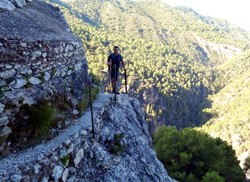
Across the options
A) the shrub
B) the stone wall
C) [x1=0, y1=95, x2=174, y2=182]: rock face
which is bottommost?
[x1=0, y1=95, x2=174, y2=182]: rock face

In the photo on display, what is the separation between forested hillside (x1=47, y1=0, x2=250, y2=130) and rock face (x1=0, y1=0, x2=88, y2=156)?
4126 cm

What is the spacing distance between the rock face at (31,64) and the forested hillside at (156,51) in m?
41.3

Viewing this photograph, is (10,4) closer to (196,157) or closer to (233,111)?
(196,157)

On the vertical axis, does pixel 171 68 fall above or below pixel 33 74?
below

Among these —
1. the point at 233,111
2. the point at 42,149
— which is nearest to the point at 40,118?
the point at 42,149

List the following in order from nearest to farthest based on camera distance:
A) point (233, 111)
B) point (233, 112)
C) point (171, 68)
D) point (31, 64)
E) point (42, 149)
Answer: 1. point (42, 149)
2. point (31, 64)
3. point (233, 112)
4. point (233, 111)
5. point (171, 68)

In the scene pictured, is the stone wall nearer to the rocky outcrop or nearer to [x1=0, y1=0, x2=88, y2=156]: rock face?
[x1=0, y1=0, x2=88, y2=156]: rock face

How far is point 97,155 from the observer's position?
711 cm

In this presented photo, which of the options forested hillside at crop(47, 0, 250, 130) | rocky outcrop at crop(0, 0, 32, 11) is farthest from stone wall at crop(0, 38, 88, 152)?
forested hillside at crop(47, 0, 250, 130)

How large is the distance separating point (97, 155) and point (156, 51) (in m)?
100

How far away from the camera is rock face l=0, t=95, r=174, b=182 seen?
5500mm

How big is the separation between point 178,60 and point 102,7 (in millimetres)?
56623

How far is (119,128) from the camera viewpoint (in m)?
8.97

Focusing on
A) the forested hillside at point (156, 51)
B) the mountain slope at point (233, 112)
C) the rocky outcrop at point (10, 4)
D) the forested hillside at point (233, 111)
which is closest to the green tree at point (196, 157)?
the mountain slope at point (233, 112)
